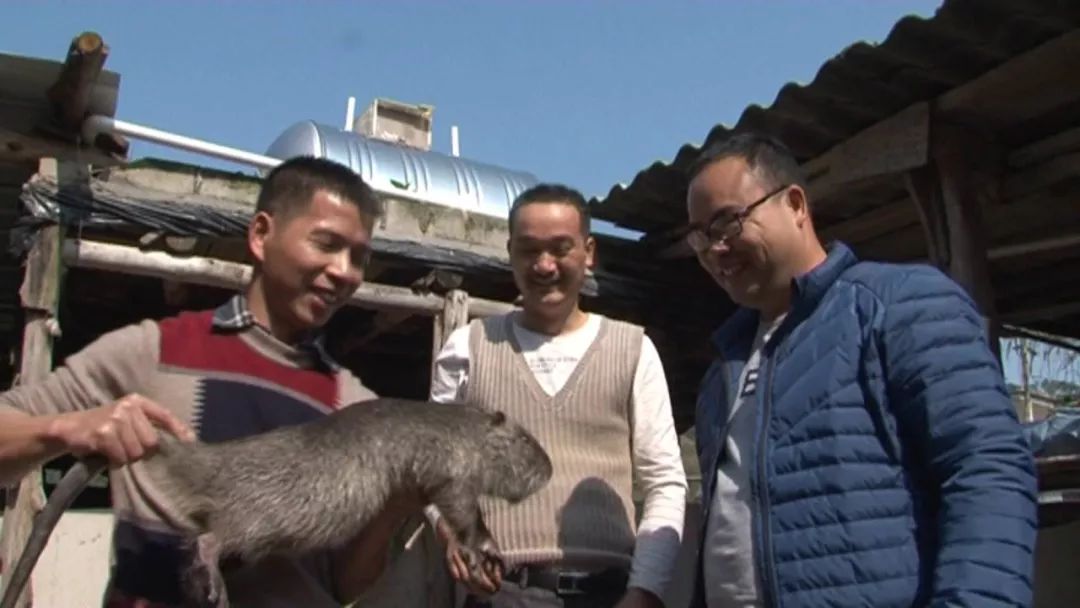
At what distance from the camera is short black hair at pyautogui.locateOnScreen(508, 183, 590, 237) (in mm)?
3414

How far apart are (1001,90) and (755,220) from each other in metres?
2.73

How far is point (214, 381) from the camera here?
7.64 feet

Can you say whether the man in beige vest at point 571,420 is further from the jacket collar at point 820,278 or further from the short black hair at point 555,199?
the jacket collar at point 820,278

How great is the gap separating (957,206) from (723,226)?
2.91 meters

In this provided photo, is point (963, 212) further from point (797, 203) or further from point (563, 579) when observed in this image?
point (563, 579)

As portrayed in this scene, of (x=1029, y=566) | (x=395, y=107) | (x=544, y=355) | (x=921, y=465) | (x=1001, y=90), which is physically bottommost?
(x=1029, y=566)

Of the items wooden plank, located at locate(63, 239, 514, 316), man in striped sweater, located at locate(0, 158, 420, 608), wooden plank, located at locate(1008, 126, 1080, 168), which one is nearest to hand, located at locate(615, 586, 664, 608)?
man in striped sweater, located at locate(0, 158, 420, 608)

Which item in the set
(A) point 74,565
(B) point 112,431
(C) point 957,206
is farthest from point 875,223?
(A) point 74,565

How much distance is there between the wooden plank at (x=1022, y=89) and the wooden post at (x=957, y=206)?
0.41 ft

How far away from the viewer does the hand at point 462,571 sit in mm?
2596

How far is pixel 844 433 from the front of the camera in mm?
2324

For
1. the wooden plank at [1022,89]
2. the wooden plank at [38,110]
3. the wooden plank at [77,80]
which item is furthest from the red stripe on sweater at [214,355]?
the wooden plank at [1022,89]

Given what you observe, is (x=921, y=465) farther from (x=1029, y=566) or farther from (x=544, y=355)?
(x=544, y=355)

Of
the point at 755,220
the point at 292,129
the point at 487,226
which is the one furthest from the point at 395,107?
the point at 755,220
